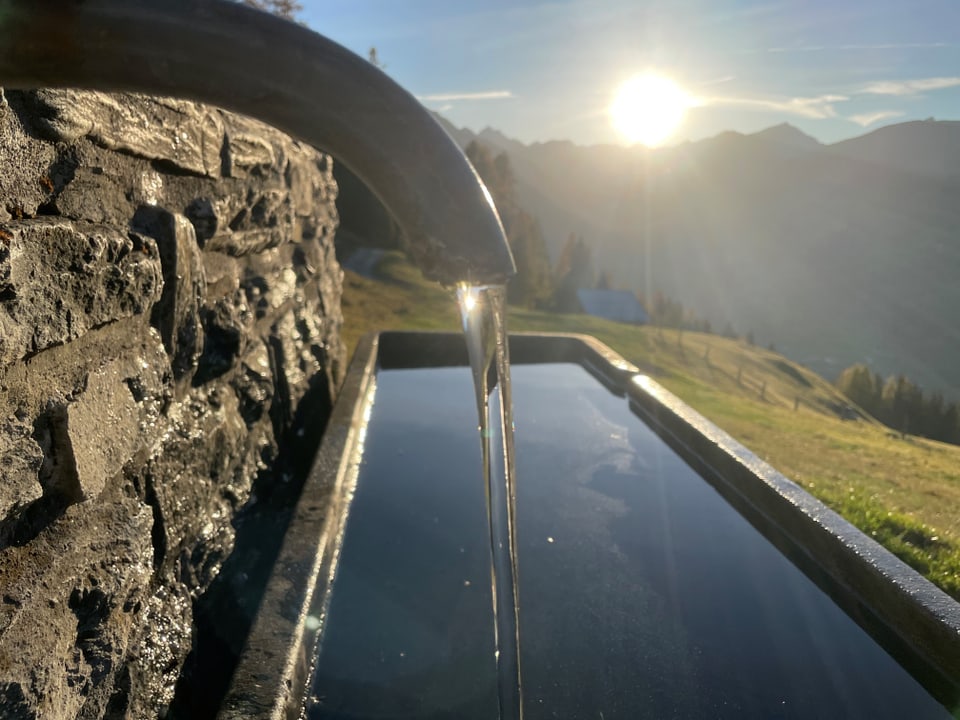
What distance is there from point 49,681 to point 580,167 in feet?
442

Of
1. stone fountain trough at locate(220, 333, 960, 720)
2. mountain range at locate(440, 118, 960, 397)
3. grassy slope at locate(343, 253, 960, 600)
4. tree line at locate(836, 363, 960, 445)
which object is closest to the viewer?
stone fountain trough at locate(220, 333, 960, 720)

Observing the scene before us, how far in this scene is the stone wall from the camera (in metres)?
1.07

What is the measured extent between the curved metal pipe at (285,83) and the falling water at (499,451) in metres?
0.13

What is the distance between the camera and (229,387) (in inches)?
92.3

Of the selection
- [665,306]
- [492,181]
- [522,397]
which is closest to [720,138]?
[665,306]

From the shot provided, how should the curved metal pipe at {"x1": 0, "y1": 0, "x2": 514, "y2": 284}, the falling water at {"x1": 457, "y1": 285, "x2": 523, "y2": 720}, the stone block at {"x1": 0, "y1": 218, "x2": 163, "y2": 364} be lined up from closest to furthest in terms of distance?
the curved metal pipe at {"x1": 0, "y1": 0, "x2": 514, "y2": 284} < the stone block at {"x1": 0, "y1": 218, "x2": 163, "y2": 364} < the falling water at {"x1": 457, "y1": 285, "x2": 523, "y2": 720}

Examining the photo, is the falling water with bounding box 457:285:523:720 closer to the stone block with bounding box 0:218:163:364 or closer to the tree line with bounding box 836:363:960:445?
the stone block with bounding box 0:218:163:364

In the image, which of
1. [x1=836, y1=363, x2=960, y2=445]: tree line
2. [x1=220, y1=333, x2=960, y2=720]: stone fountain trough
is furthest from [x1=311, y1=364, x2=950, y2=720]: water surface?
[x1=836, y1=363, x2=960, y2=445]: tree line

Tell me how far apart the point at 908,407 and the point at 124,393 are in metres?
17.4

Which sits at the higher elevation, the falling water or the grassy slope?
the falling water

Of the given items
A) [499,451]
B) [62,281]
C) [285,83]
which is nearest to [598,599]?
[499,451]

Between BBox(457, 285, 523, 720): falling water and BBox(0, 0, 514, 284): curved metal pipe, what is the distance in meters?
0.13

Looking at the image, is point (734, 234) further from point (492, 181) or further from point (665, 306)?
point (492, 181)

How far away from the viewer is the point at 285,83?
2.67 ft
